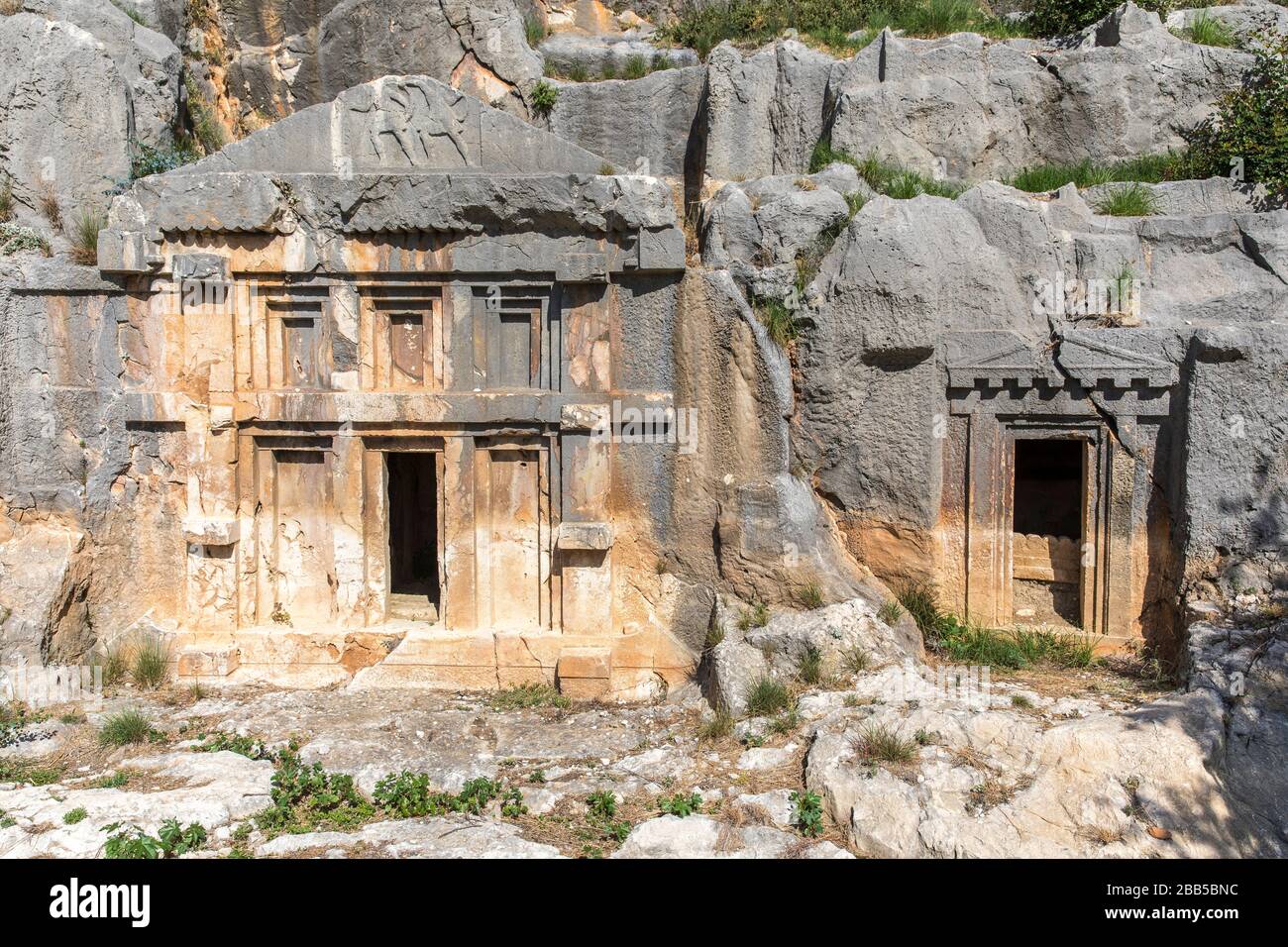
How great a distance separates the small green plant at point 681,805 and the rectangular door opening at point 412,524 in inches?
172

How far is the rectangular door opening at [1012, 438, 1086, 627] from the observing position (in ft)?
25.1

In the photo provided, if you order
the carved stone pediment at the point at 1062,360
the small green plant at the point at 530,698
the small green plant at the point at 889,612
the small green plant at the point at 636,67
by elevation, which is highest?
the small green plant at the point at 636,67

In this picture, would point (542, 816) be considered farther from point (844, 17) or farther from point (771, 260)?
point (844, 17)

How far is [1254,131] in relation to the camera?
761 cm

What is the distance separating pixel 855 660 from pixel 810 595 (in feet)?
1.90

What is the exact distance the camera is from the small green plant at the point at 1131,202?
24.6ft

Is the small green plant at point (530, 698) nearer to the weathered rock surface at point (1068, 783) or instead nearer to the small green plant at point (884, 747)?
the weathered rock surface at point (1068, 783)

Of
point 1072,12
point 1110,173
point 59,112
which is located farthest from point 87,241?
point 1072,12

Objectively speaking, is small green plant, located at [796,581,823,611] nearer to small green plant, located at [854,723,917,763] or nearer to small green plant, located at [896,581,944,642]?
small green plant, located at [896,581,944,642]

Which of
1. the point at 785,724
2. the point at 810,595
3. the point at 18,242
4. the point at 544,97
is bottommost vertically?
the point at 785,724

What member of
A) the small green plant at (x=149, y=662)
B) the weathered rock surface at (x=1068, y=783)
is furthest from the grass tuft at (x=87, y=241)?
the weathered rock surface at (x=1068, y=783)

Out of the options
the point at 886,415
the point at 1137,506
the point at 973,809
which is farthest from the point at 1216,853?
the point at 886,415

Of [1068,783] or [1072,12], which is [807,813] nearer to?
[1068,783]

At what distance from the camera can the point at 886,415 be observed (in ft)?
23.5
